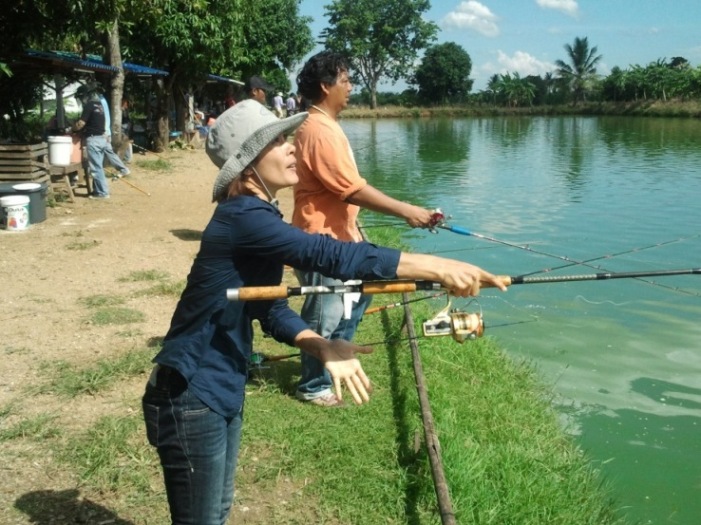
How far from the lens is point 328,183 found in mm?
4137

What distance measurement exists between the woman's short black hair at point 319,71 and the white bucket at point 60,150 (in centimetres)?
878

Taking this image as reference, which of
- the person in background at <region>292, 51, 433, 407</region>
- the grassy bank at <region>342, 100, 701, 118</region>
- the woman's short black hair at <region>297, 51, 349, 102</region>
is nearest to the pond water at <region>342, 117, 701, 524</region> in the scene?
the person in background at <region>292, 51, 433, 407</region>

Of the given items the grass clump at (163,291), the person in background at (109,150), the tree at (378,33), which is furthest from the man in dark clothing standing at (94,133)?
the tree at (378,33)

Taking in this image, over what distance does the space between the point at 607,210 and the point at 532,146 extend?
17037 mm

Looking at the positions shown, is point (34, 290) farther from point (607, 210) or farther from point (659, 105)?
point (659, 105)

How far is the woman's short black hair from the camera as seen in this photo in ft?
14.2

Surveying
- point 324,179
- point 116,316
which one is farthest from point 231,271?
point 116,316

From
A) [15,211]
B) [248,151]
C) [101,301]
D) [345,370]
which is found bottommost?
[101,301]

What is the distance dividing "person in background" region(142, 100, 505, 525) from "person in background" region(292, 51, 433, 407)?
5.47ft

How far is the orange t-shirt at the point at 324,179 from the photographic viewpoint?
413cm

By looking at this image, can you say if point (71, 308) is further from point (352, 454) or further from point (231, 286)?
point (231, 286)

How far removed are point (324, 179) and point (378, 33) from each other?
7929 centimetres

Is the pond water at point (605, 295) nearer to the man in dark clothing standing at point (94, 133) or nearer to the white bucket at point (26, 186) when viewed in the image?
the man in dark clothing standing at point (94, 133)

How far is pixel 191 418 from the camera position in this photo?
91.0 inches
